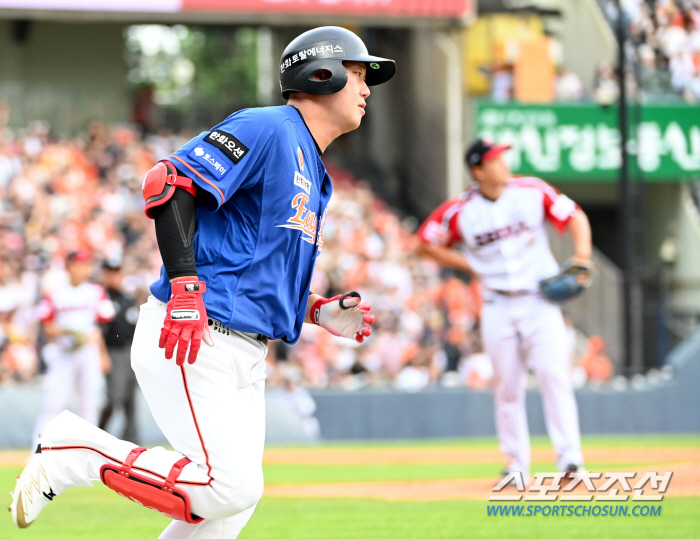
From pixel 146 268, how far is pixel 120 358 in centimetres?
345

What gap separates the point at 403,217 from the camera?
21.7m

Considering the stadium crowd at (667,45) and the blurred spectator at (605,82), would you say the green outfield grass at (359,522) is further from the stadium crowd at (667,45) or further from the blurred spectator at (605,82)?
the stadium crowd at (667,45)

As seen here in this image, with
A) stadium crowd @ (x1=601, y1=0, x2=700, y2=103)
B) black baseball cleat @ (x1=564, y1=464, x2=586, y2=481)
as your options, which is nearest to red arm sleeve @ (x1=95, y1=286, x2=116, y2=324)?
black baseball cleat @ (x1=564, y1=464, x2=586, y2=481)

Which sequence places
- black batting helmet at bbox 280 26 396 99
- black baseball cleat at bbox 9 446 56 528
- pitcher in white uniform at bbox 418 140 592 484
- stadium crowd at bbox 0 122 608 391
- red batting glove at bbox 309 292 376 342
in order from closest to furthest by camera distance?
black baseball cleat at bbox 9 446 56 528, black batting helmet at bbox 280 26 396 99, red batting glove at bbox 309 292 376 342, pitcher in white uniform at bbox 418 140 592 484, stadium crowd at bbox 0 122 608 391

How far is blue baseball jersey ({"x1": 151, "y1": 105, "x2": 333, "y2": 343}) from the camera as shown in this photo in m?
3.66

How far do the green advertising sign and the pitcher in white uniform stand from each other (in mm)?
12497

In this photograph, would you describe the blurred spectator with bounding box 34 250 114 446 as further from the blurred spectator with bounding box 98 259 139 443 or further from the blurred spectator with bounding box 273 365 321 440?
the blurred spectator with bounding box 273 365 321 440

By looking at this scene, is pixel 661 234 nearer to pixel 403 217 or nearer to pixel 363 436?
pixel 403 217

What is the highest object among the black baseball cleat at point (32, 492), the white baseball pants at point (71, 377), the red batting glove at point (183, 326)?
the red batting glove at point (183, 326)

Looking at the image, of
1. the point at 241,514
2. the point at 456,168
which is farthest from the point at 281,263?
the point at 456,168

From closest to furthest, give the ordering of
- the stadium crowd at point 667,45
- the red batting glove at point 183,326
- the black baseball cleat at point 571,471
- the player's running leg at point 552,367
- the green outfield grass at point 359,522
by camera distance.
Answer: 1. the red batting glove at point 183,326
2. the green outfield grass at point 359,522
3. the black baseball cleat at point 571,471
4. the player's running leg at point 552,367
5. the stadium crowd at point 667,45

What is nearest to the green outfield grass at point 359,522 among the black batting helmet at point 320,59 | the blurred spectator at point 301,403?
the black batting helmet at point 320,59

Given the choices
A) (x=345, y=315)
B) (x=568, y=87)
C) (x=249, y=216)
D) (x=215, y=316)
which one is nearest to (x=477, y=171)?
(x=345, y=315)

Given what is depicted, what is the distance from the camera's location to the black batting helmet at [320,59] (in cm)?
396
